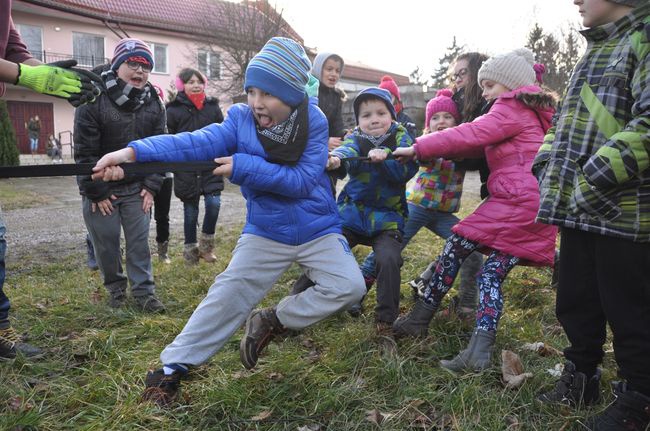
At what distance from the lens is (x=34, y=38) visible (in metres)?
28.3

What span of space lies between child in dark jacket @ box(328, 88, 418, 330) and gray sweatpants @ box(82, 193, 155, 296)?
1627 millimetres

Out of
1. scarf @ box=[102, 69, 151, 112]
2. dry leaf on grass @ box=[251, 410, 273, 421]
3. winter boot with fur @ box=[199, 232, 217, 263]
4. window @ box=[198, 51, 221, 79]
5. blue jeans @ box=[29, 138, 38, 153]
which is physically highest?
window @ box=[198, 51, 221, 79]

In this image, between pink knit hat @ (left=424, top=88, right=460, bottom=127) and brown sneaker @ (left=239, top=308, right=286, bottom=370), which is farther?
pink knit hat @ (left=424, top=88, right=460, bottom=127)

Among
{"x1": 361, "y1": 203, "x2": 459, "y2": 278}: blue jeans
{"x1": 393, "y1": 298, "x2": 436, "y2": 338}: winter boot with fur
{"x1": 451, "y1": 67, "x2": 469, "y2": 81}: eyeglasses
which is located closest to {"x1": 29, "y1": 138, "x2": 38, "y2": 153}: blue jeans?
{"x1": 361, "y1": 203, "x2": 459, "y2": 278}: blue jeans

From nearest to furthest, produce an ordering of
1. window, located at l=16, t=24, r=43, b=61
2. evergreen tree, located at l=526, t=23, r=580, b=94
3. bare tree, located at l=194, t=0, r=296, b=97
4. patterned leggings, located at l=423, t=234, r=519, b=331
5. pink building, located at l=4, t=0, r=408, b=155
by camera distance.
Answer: patterned leggings, located at l=423, t=234, r=519, b=331, bare tree, located at l=194, t=0, r=296, b=97, evergreen tree, located at l=526, t=23, r=580, b=94, pink building, located at l=4, t=0, r=408, b=155, window, located at l=16, t=24, r=43, b=61

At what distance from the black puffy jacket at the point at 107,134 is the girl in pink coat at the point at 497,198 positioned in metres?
2.11

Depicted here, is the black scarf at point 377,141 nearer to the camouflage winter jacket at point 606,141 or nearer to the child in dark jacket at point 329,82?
the camouflage winter jacket at point 606,141

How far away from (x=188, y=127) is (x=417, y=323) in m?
3.83

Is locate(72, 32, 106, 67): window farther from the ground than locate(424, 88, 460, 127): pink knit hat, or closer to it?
farther from the ground

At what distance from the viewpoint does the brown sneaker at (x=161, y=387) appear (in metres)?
2.42

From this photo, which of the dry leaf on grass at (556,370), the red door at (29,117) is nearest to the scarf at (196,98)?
the dry leaf on grass at (556,370)

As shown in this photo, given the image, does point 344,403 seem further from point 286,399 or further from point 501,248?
point 501,248

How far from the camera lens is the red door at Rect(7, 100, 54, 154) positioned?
2942cm

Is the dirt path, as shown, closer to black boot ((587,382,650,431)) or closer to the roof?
black boot ((587,382,650,431))
